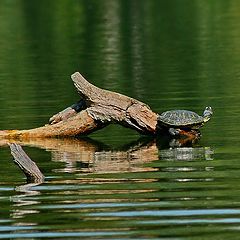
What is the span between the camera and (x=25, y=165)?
12.2 m

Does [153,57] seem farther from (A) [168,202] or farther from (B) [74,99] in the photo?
(A) [168,202]

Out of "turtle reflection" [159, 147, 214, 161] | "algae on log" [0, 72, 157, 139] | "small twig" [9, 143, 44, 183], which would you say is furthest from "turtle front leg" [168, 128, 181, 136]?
"small twig" [9, 143, 44, 183]

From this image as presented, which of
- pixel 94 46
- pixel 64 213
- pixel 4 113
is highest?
pixel 94 46

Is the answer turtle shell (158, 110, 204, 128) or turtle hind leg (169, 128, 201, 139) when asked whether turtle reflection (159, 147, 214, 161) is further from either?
turtle hind leg (169, 128, 201, 139)

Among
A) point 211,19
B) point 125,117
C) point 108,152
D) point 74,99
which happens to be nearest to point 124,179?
point 108,152

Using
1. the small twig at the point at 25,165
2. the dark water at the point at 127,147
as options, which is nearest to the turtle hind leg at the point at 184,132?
the dark water at the point at 127,147

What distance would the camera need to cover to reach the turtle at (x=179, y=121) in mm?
15555

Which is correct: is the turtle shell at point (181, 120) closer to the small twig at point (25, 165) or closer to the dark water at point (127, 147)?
the dark water at point (127, 147)

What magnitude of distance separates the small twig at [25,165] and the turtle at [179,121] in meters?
3.66

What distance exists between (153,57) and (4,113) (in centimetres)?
1206

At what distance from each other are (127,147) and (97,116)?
0.94 metres

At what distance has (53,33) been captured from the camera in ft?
141

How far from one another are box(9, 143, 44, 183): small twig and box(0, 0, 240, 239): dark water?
0.12 meters

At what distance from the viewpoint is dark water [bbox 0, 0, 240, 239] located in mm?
9977
